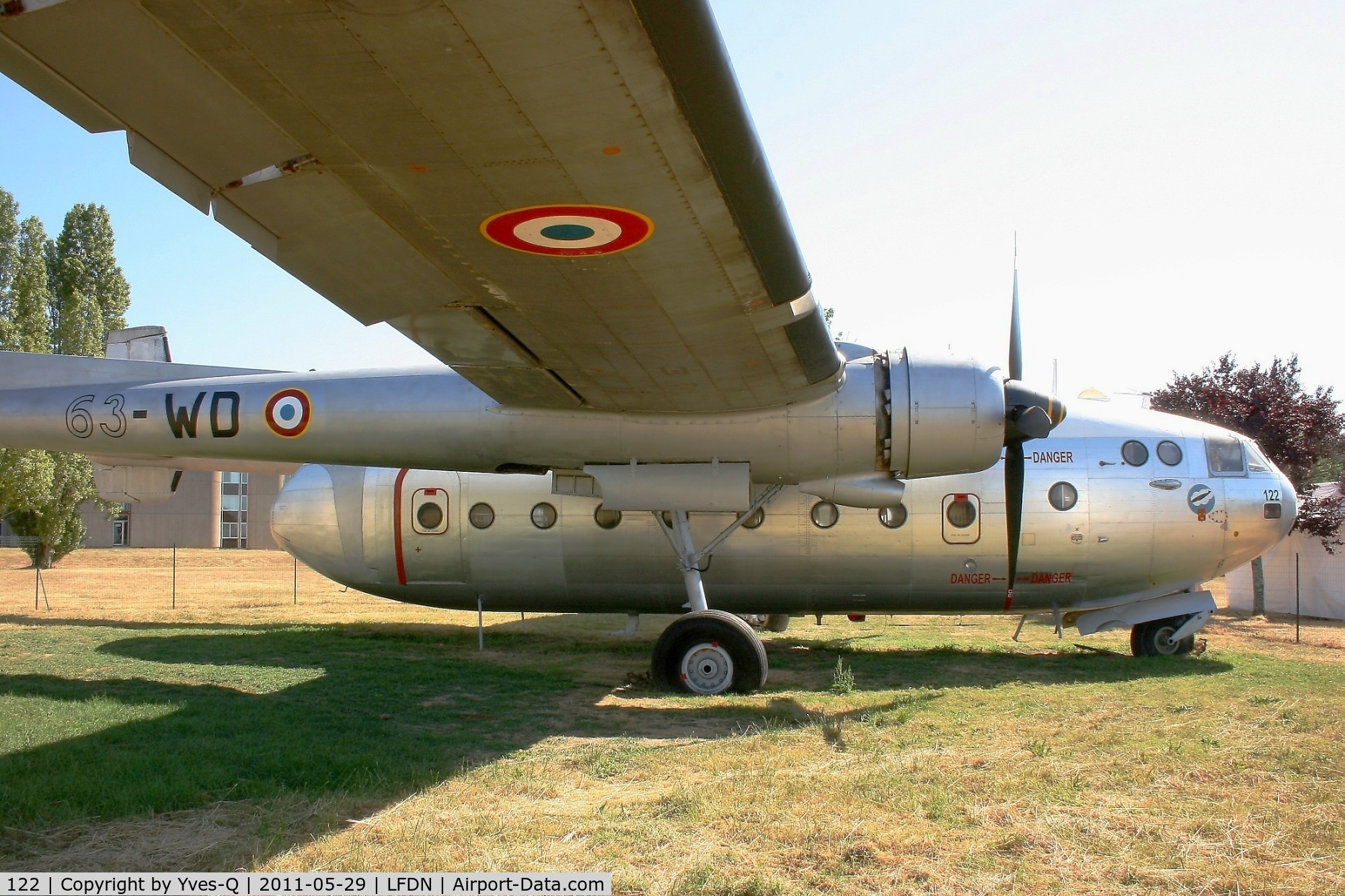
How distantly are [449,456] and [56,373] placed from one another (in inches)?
202

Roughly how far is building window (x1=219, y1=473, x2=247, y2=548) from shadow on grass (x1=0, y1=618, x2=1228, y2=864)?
56.8m

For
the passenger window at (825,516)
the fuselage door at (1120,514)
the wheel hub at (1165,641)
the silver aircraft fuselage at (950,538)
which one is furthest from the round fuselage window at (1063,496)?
the passenger window at (825,516)

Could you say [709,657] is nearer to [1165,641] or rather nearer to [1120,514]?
[1120,514]

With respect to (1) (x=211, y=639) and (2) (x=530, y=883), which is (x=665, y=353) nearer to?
(2) (x=530, y=883)

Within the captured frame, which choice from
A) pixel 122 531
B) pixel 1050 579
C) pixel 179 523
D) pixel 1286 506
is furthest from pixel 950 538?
pixel 122 531

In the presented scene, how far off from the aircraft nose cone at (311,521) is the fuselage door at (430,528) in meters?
1.09

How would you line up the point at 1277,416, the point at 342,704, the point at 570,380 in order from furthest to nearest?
the point at 1277,416 < the point at 570,380 < the point at 342,704

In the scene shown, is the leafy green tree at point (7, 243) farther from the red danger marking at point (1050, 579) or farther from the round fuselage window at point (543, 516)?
the red danger marking at point (1050, 579)

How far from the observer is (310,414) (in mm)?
10344

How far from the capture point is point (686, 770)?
648 centimetres

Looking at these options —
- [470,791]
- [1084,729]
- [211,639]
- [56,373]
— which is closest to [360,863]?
[470,791]

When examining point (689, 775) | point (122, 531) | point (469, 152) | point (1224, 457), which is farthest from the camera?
point (122, 531)

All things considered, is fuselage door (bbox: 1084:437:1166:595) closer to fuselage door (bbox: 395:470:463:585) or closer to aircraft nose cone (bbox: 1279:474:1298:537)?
aircraft nose cone (bbox: 1279:474:1298:537)

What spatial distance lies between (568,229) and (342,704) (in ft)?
18.0
